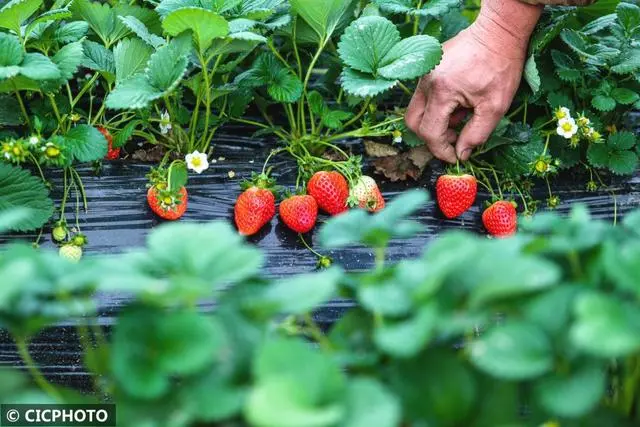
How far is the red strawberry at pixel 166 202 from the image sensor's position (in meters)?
1.60

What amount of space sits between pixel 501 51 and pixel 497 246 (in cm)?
112

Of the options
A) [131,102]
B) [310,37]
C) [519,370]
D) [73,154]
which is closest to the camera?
[519,370]

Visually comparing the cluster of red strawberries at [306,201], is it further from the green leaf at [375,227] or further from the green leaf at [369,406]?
the green leaf at [369,406]

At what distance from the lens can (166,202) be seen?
1.59 metres

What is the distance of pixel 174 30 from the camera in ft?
5.12

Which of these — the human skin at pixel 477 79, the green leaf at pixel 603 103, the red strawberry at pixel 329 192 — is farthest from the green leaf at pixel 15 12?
the green leaf at pixel 603 103

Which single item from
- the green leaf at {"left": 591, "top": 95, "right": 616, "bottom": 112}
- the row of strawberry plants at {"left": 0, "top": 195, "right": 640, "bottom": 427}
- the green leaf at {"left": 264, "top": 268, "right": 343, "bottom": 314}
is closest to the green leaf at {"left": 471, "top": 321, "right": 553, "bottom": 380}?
the row of strawberry plants at {"left": 0, "top": 195, "right": 640, "bottom": 427}

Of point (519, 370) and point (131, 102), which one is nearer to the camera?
point (519, 370)

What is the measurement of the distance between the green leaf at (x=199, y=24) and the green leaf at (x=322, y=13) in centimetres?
22

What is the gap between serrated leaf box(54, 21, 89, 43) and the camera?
66.9 inches

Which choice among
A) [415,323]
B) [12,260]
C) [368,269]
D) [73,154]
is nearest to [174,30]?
[73,154]

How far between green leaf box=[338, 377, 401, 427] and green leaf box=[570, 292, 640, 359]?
0.13 metres

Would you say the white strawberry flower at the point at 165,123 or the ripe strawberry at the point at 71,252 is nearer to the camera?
the ripe strawberry at the point at 71,252

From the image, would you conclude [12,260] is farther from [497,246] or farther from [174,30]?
[174,30]
